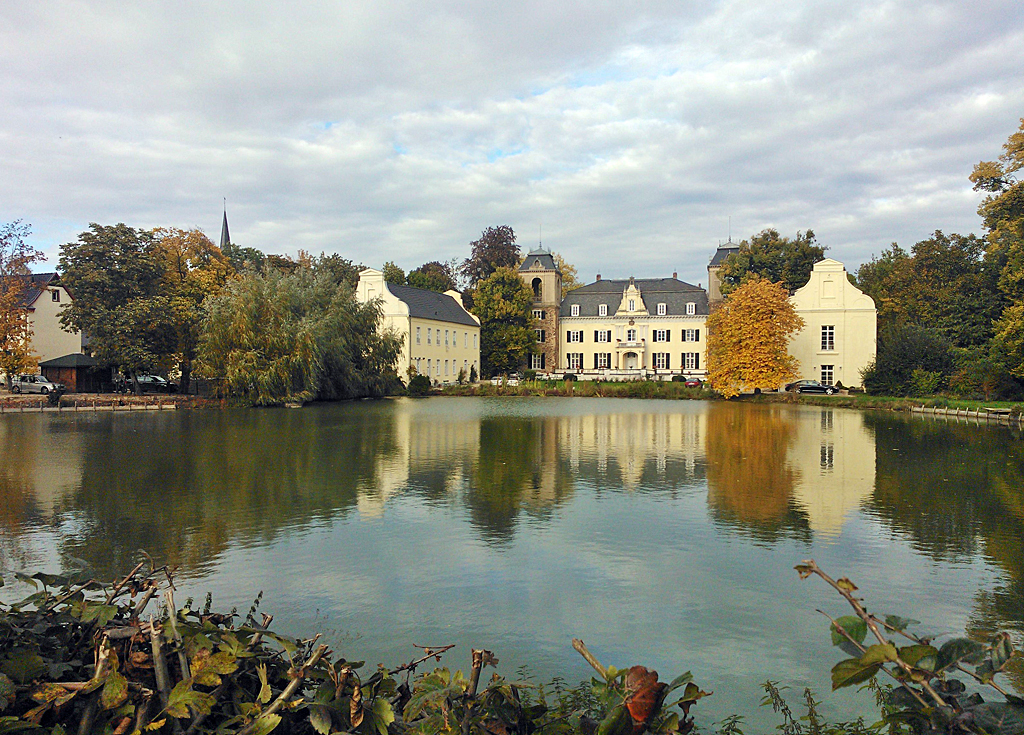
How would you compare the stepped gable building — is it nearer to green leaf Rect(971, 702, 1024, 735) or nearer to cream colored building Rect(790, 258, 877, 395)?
cream colored building Rect(790, 258, 877, 395)

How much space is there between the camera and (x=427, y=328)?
60.4 metres

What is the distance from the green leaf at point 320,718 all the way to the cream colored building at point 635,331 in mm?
65608

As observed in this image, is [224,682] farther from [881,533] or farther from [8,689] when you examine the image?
[881,533]

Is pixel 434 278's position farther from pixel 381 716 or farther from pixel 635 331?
pixel 381 716

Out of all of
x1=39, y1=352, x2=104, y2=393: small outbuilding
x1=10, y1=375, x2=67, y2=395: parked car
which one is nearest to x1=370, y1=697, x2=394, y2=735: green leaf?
x1=10, y1=375, x2=67, y2=395: parked car

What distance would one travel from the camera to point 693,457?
1717 centimetres

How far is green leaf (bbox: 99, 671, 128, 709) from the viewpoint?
7.66 feet

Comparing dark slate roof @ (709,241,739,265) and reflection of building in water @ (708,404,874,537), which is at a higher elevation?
dark slate roof @ (709,241,739,265)

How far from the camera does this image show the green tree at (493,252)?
77000 millimetres

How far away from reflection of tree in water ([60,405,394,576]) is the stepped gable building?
49.1m

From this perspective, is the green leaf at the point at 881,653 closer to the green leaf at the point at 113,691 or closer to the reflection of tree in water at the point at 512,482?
the green leaf at the point at 113,691

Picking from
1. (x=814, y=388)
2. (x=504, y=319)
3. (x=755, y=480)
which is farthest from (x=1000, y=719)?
(x=504, y=319)

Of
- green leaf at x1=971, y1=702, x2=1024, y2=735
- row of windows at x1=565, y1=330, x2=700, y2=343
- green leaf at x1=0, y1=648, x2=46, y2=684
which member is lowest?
green leaf at x1=971, y1=702, x2=1024, y2=735

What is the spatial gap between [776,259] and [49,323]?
5548 cm
